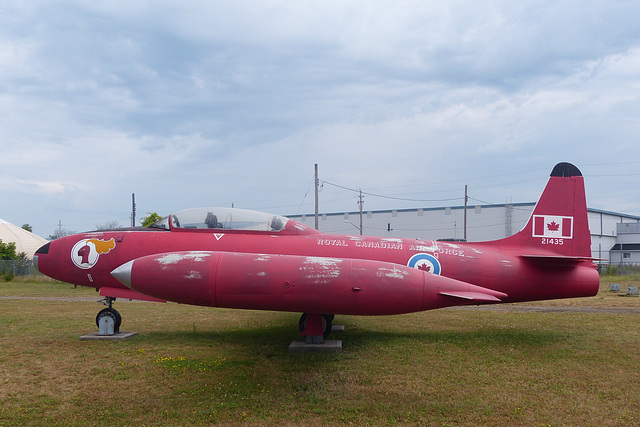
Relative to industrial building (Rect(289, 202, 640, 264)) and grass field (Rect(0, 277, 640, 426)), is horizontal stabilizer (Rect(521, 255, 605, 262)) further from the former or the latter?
industrial building (Rect(289, 202, 640, 264))

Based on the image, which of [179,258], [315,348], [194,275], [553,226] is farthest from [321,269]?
[553,226]

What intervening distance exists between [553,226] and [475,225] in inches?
1785

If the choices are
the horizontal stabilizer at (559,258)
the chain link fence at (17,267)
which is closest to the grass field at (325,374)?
the horizontal stabilizer at (559,258)

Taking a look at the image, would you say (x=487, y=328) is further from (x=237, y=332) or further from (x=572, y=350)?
(x=237, y=332)

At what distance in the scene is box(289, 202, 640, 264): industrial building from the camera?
51.1 m

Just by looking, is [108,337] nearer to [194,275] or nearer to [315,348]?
[315,348]

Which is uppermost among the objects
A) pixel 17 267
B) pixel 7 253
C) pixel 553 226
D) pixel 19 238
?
pixel 553 226

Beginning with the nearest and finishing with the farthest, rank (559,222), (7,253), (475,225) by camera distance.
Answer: (559,222), (7,253), (475,225)

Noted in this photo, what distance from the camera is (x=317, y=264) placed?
594cm

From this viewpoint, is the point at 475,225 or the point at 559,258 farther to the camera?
the point at 475,225

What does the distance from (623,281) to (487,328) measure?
21374mm

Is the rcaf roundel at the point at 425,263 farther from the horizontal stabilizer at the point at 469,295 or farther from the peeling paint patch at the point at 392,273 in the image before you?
the peeling paint patch at the point at 392,273

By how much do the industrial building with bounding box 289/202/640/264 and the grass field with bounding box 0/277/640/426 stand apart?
126 feet

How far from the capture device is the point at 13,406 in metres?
5.63
